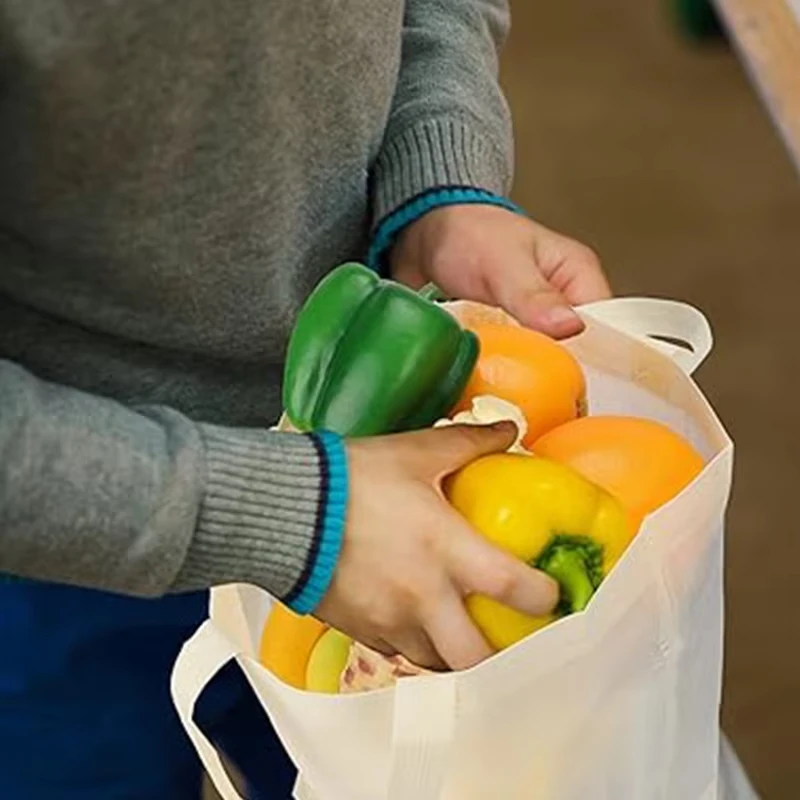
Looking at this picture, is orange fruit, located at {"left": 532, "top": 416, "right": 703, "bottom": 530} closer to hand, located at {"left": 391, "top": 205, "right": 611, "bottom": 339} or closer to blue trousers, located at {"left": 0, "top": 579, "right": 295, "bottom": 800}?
hand, located at {"left": 391, "top": 205, "right": 611, "bottom": 339}

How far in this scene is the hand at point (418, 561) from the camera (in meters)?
0.69

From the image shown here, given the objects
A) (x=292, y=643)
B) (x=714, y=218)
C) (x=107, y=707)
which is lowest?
(x=714, y=218)

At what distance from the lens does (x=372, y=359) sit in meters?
0.75

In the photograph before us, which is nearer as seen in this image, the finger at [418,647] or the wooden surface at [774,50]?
the finger at [418,647]

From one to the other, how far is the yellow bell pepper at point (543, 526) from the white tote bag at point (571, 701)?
0.02 metres

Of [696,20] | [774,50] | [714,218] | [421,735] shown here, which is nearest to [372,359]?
[421,735]

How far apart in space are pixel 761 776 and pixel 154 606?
82 centimetres

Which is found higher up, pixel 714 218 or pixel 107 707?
pixel 107 707

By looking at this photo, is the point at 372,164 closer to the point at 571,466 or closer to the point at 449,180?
the point at 449,180

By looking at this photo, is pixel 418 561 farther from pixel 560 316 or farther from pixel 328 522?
pixel 560 316

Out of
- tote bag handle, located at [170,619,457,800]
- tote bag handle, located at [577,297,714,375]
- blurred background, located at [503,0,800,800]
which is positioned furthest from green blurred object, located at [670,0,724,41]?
tote bag handle, located at [170,619,457,800]

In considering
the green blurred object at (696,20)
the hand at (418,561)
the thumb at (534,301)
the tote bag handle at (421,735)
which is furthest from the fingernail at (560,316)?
the green blurred object at (696,20)

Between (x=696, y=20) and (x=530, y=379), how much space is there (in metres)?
1.85

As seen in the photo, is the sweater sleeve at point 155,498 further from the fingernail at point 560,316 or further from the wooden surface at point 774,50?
the wooden surface at point 774,50
